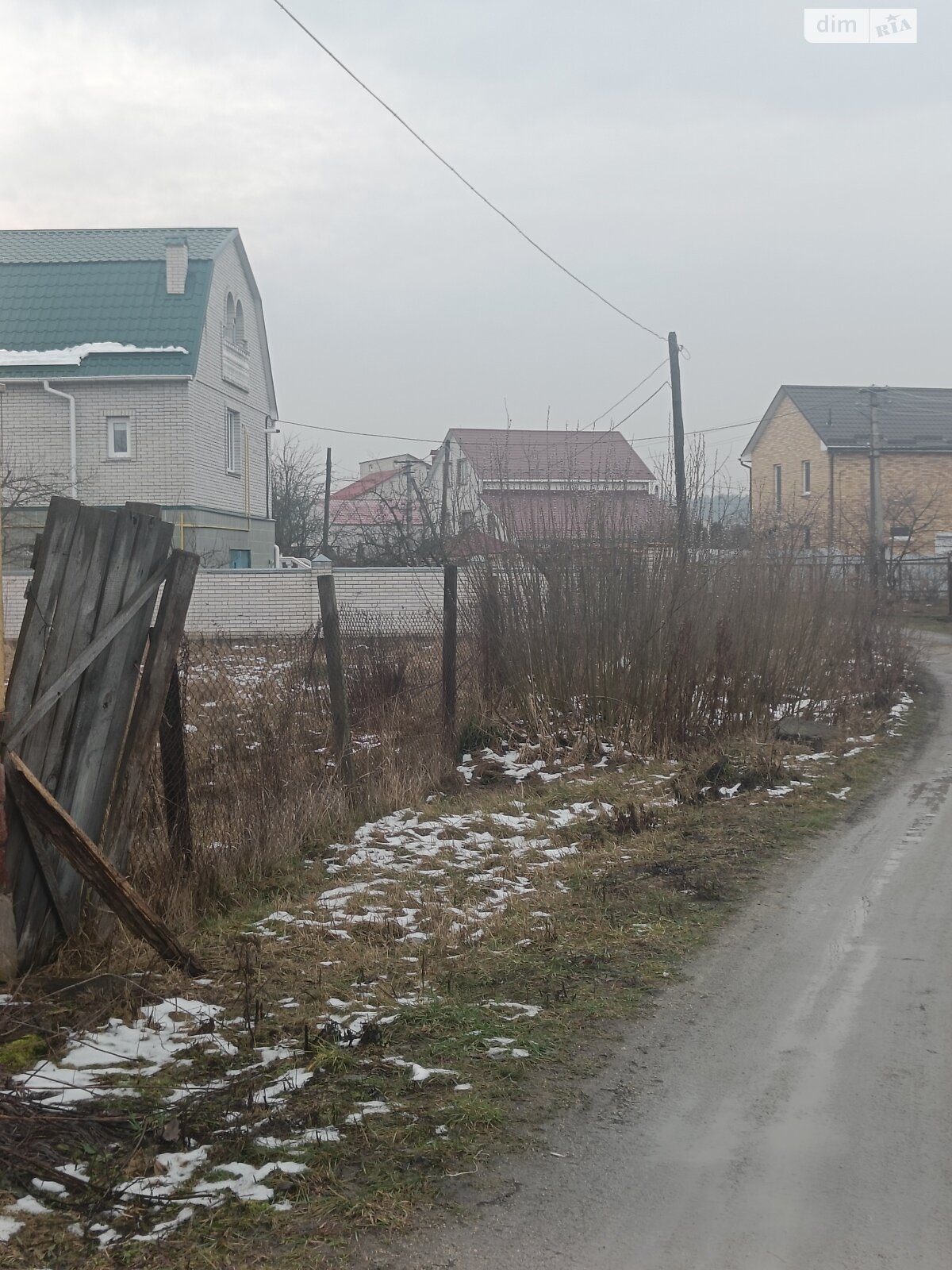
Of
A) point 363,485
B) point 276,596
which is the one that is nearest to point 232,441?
point 276,596

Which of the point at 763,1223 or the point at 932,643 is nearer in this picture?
the point at 763,1223

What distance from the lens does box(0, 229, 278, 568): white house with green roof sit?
2859cm

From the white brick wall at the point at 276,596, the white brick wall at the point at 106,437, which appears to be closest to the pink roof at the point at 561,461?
the white brick wall at the point at 276,596

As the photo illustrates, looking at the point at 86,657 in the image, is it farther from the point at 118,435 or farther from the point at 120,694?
the point at 118,435

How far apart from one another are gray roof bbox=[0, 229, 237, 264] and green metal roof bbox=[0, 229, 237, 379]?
0.26ft

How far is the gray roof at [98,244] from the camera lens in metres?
29.8

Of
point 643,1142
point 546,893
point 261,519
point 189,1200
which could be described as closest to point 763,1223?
point 643,1142

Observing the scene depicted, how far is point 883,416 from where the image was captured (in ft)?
158

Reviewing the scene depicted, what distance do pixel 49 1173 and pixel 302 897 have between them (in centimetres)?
308

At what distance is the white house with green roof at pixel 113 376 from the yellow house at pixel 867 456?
23.7 meters

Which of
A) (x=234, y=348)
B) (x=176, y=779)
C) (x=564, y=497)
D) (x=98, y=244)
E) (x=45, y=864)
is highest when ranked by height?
(x=98, y=244)

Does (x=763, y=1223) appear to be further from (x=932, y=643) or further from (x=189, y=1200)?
(x=932, y=643)

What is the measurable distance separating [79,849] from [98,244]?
30259 millimetres

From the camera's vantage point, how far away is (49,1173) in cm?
326
